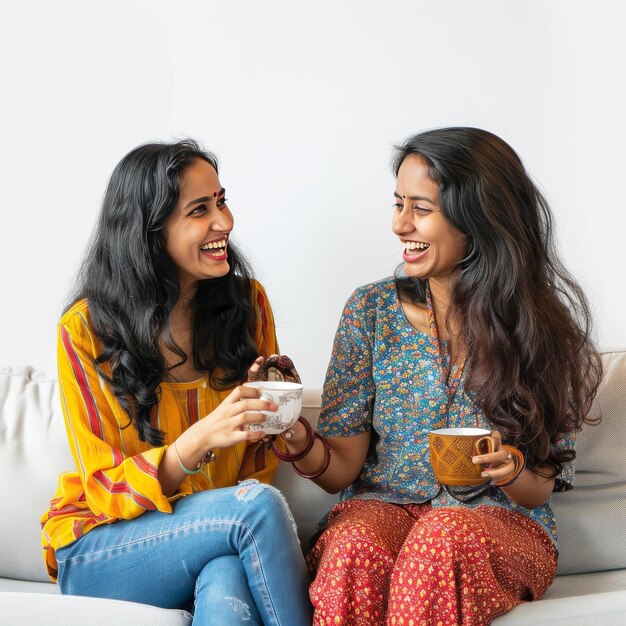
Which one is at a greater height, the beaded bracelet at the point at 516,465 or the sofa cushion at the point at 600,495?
the beaded bracelet at the point at 516,465

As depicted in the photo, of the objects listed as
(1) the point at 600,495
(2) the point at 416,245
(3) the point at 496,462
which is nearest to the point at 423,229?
(2) the point at 416,245

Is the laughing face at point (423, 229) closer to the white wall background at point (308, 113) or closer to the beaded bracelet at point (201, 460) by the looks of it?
the white wall background at point (308, 113)

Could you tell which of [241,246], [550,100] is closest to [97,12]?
[241,246]

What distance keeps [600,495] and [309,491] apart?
2.28 ft

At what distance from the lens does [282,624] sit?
5.06 ft

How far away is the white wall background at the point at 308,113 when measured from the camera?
7.40ft

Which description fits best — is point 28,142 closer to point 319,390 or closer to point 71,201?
point 71,201

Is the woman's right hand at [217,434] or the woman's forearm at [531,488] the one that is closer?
the woman's right hand at [217,434]

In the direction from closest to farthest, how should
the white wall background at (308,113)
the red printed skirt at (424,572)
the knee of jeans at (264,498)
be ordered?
the red printed skirt at (424,572) < the knee of jeans at (264,498) < the white wall background at (308,113)

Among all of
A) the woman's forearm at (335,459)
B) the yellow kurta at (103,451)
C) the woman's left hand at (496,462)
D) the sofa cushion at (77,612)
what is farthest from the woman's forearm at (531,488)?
the sofa cushion at (77,612)

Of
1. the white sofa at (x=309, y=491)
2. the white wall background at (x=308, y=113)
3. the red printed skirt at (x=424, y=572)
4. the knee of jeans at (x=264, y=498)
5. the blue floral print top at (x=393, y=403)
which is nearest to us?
the red printed skirt at (x=424, y=572)

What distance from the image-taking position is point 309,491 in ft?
6.79

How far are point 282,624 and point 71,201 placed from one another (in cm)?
133

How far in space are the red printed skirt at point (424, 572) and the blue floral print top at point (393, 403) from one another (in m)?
0.22
